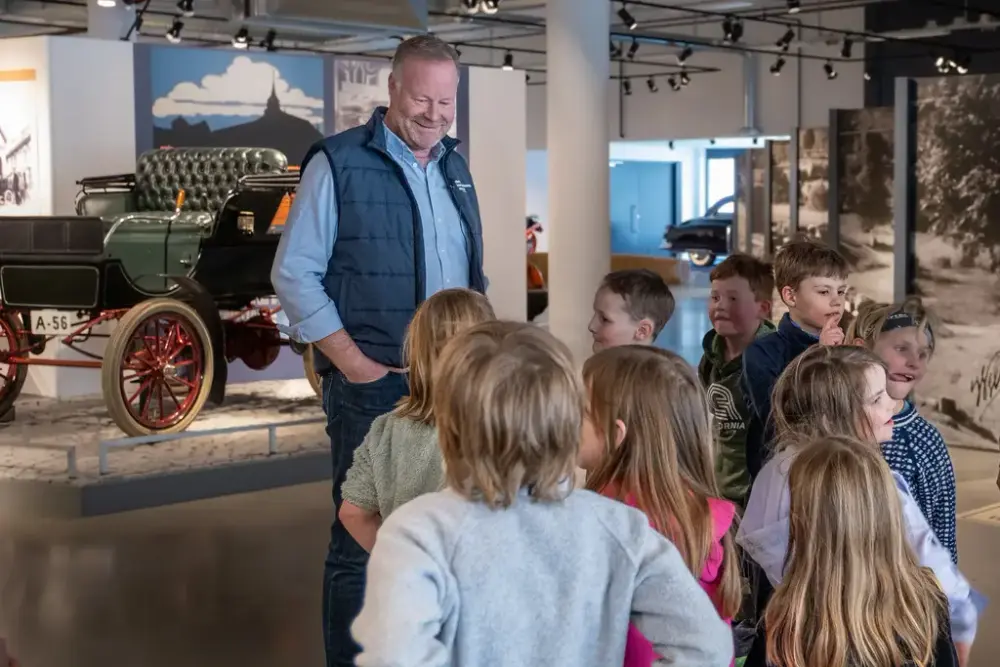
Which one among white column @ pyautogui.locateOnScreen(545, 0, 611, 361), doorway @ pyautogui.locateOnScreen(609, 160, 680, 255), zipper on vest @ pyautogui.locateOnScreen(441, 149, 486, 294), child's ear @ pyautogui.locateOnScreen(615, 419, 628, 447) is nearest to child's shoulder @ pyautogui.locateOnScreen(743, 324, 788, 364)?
zipper on vest @ pyautogui.locateOnScreen(441, 149, 486, 294)

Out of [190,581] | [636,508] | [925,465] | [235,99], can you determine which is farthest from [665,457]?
[235,99]

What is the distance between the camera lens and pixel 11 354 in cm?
827

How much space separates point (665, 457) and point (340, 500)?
1395 mm

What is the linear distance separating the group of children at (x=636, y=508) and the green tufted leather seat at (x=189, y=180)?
5.69 metres

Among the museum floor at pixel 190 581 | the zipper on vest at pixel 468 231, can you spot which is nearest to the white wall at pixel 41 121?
the museum floor at pixel 190 581

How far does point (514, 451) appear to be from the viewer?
1768 mm

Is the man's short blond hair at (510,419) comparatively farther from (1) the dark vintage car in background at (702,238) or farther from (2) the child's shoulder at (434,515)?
(1) the dark vintage car in background at (702,238)

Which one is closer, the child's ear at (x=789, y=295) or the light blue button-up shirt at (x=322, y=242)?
the light blue button-up shirt at (x=322, y=242)

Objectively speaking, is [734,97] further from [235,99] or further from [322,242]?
[322,242]

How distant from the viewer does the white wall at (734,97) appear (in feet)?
73.0

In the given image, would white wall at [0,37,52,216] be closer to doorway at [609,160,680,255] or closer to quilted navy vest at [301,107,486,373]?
quilted navy vest at [301,107,486,373]

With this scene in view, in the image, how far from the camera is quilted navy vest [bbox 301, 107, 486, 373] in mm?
3590

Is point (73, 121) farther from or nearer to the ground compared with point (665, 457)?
farther from the ground

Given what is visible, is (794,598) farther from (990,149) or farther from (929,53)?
(929,53)
